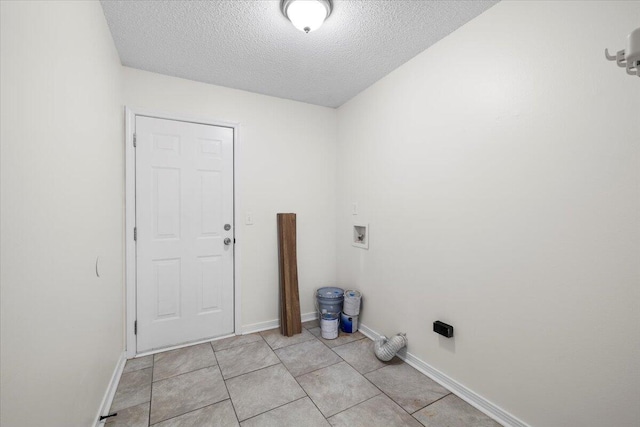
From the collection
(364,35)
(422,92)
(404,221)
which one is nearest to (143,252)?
(404,221)

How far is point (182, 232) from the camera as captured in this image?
2.53 m

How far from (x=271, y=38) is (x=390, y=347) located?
8.21ft

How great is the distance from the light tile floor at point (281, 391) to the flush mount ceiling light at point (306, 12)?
7.82 feet

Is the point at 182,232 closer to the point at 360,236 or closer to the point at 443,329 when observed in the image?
the point at 360,236

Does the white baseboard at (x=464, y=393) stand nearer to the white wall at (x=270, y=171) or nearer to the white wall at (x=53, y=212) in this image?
the white wall at (x=270, y=171)

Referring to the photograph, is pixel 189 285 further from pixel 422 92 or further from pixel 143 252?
pixel 422 92

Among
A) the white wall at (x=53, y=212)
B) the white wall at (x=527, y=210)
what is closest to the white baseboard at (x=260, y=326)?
the white wall at (x=53, y=212)

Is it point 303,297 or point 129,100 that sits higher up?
point 129,100

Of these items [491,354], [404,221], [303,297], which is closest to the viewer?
[491,354]

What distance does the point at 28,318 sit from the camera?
0.85 m

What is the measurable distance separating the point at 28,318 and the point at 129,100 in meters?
2.08

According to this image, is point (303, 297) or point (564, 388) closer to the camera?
point (564, 388)

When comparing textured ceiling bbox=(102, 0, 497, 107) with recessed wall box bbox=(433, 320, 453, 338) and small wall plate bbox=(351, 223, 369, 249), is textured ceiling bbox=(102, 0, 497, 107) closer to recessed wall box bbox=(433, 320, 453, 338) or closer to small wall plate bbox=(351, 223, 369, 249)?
small wall plate bbox=(351, 223, 369, 249)

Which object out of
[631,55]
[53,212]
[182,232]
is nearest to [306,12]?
[631,55]
